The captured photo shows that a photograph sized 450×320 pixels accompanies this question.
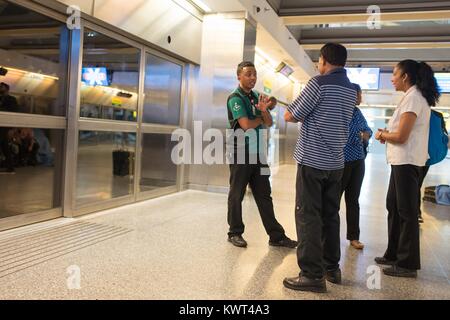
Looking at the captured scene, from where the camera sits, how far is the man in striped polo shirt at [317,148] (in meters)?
2.32

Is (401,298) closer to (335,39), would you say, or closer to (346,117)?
(346,117)

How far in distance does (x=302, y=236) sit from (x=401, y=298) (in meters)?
0.69

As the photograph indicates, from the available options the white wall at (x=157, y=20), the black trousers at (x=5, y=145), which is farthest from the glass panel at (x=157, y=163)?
the black trousers at (x=5, y=145)

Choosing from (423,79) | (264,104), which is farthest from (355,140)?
(264,104)

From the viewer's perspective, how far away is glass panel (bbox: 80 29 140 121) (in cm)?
419

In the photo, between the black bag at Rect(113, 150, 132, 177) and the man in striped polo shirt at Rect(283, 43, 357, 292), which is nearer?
the man in striped polo shirt at Rect(283, 43, 357, 292)

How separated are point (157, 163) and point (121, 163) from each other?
2.00ft

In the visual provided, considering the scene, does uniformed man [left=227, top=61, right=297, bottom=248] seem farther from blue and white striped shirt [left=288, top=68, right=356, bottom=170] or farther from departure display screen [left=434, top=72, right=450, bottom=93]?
departure display screen [left=434, top=72, right=450, bottom=93]

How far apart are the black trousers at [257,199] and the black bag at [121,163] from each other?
247 centimetres

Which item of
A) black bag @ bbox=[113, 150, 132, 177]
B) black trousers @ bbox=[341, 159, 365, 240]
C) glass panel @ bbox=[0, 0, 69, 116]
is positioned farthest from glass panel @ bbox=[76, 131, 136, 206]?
black trousers @ bbox=[341, 159, 365, 240]

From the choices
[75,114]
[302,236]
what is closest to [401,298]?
[302,236]

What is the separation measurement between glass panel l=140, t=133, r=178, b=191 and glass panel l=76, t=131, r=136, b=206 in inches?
10.4

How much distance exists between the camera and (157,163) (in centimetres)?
591

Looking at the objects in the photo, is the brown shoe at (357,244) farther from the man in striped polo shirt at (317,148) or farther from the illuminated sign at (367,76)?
the illuminated sign at (367,76)
